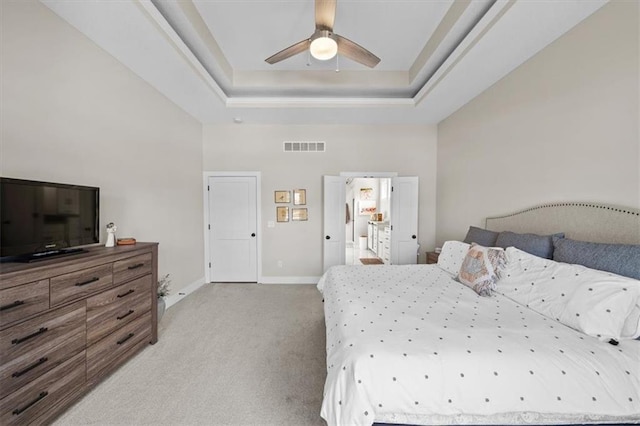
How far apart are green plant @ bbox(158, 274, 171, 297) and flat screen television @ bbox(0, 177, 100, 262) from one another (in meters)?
1.03

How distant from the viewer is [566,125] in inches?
80.1

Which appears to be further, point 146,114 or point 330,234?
point 330,234

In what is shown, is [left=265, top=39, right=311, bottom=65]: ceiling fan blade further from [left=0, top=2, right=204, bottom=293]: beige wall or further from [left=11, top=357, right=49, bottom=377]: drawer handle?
[left=11, top=357, right=49, bottom=377]: drawer handle

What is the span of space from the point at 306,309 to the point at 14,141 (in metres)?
3.09

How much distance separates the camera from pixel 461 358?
1162mm

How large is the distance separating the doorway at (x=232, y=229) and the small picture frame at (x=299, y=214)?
2.17 ft

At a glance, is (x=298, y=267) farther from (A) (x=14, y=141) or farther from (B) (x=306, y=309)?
(A) (x=14, y=141)

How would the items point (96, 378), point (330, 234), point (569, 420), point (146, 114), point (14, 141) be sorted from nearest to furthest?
point (569, 420) → point (14, 141) → point (96, 378) → point (146, 114) → point (330, 234)

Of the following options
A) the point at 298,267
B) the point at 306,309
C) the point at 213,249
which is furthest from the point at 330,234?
the point at 213,249

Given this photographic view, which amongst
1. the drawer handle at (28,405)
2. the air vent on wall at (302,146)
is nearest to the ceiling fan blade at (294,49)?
the air vent on wall at (302,146)

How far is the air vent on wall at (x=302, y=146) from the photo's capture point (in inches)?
168

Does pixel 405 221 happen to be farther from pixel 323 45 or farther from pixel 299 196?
pixel 323 45

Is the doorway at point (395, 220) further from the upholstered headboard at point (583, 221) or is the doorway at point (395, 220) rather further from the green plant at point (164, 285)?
the green plant at point (164, 285)

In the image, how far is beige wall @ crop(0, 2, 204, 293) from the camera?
1.65 meters
